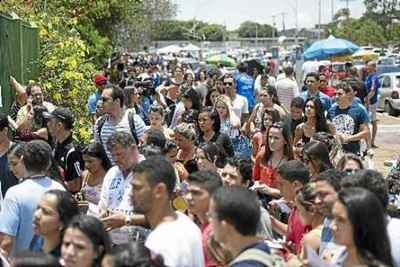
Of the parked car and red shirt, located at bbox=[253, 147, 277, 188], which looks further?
the parked car

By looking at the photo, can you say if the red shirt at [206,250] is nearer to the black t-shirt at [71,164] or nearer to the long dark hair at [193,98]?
the black t-shirt at [71,164]

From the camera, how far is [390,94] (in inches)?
1168

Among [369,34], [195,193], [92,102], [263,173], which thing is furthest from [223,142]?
[369,34]

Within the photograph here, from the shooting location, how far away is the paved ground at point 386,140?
55.9 feet

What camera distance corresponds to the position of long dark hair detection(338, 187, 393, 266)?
4195mm

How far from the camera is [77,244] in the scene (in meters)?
4.41

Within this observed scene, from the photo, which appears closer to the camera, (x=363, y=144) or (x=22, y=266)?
(x=22, y=266)

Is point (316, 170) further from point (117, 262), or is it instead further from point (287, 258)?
point (117, 262)

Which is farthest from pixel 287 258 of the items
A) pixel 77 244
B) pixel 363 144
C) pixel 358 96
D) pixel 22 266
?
pixel 358 96

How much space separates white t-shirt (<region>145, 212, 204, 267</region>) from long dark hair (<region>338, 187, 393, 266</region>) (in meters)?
0.98

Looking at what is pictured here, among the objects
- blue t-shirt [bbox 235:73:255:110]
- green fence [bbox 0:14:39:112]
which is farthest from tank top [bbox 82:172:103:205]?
blue t-shirt [bbox 235:73:255:110]

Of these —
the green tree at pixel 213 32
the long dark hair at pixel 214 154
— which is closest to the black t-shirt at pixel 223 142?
the long dark hair at pixel 214 154

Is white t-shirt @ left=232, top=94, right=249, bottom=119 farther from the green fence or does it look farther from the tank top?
the tank top

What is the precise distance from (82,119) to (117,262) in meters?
10.3
